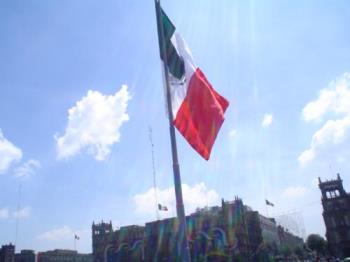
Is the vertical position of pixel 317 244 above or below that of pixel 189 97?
below

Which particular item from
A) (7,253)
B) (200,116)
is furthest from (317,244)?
(200,116)

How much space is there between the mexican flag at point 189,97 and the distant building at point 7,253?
108319mm

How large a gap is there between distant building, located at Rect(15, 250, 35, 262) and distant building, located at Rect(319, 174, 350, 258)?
78.9 m

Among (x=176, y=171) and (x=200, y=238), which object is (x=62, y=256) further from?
(x=176, y=171)

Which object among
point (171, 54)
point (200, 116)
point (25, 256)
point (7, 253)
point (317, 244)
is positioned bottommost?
point (317, 244)

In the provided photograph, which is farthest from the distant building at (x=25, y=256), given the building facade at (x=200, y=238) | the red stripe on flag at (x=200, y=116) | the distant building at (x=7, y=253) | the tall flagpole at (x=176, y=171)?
the red stripe on flag at (x=200, y=116)

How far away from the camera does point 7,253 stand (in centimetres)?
10262

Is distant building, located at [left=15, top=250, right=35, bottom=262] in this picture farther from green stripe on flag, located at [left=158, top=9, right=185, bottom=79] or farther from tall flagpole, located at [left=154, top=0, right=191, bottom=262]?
green stripe on flag, located at [left=158, top=9, right=185, bottom=79]

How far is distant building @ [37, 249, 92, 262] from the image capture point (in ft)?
348

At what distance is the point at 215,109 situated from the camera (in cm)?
1138

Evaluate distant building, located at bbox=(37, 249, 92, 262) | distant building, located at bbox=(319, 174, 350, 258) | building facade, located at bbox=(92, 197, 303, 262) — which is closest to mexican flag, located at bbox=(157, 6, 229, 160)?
building facade, located at bbox=(92, 197, 303, 262)

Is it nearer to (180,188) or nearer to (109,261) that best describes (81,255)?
(109,261)

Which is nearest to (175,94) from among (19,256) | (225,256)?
(225,256)

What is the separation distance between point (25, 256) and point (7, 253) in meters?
4.91
